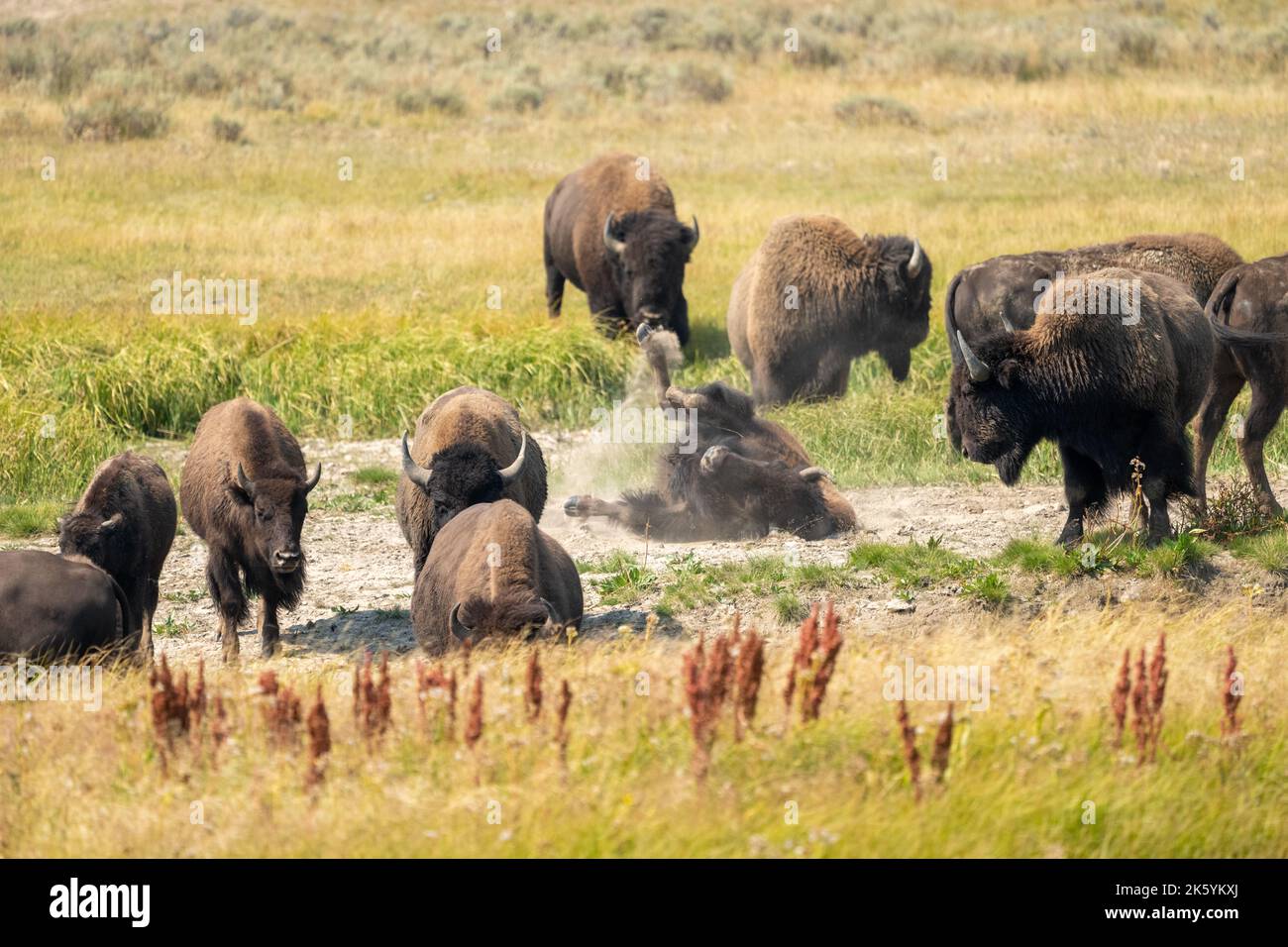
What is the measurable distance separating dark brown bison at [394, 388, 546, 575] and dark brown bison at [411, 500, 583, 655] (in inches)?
14.5

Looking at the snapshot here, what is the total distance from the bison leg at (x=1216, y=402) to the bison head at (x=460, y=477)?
538 centimetres

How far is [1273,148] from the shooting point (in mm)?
29000

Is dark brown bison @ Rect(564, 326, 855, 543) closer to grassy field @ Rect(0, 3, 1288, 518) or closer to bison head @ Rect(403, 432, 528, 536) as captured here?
grassy field @ Rect(0, 3, 1288, 518)

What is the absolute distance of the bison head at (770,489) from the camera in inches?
469

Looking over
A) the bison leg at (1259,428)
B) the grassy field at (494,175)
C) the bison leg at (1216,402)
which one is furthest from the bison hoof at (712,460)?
the bison leg at (1259,428)

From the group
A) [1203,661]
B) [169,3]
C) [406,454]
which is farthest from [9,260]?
[169,3]

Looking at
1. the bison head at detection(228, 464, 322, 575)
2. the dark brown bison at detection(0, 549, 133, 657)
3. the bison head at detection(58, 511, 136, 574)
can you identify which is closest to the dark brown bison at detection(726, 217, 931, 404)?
the bison head at detection(228, 464, 322, 575)

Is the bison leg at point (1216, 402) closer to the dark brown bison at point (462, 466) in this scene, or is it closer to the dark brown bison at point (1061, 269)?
the dark brown bison at point (1061, 269)

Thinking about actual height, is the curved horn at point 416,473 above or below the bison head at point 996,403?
below

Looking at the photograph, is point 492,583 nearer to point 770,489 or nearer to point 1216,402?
point 770,489

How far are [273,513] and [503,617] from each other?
2.27 m

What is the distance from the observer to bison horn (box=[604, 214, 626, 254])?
17938 mm

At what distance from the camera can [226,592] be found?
1016 centimetres
